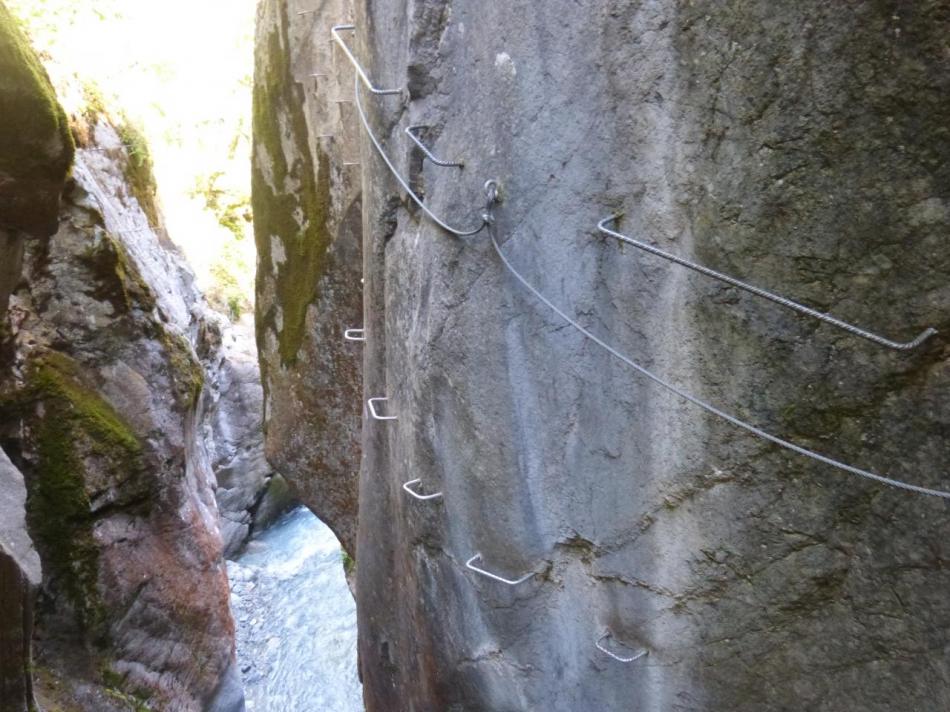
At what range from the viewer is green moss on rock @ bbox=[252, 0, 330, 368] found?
17.5 ft

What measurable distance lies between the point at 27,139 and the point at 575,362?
2838 mm

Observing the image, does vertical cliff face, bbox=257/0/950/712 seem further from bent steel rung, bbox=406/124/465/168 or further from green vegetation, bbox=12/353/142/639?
green vegetation, bbox=12/353/142/639

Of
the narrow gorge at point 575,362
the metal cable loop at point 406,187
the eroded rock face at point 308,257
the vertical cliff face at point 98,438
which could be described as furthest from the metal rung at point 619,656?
the eroded rock face at point 308,257

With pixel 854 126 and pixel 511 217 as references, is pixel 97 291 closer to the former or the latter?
pixel 511 217

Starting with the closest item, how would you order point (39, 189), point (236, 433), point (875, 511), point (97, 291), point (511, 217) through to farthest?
point (875, 511), point (511, 217), point (39, 189), point (97, 291), point (236, 433)

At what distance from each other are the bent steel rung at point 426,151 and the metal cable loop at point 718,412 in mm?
311

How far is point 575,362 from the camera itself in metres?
2.46

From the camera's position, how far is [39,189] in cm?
395

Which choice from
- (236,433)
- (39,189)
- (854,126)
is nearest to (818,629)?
(854,126)

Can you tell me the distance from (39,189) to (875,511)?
3.81 m

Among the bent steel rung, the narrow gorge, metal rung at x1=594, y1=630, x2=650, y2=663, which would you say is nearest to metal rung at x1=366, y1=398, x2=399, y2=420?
the narrow gorge

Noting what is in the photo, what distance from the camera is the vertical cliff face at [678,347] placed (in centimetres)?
167

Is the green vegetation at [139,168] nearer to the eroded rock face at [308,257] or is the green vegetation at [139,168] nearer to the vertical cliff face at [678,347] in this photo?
the eroded rock face at [308,257]

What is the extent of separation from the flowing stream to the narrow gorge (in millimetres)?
2444
